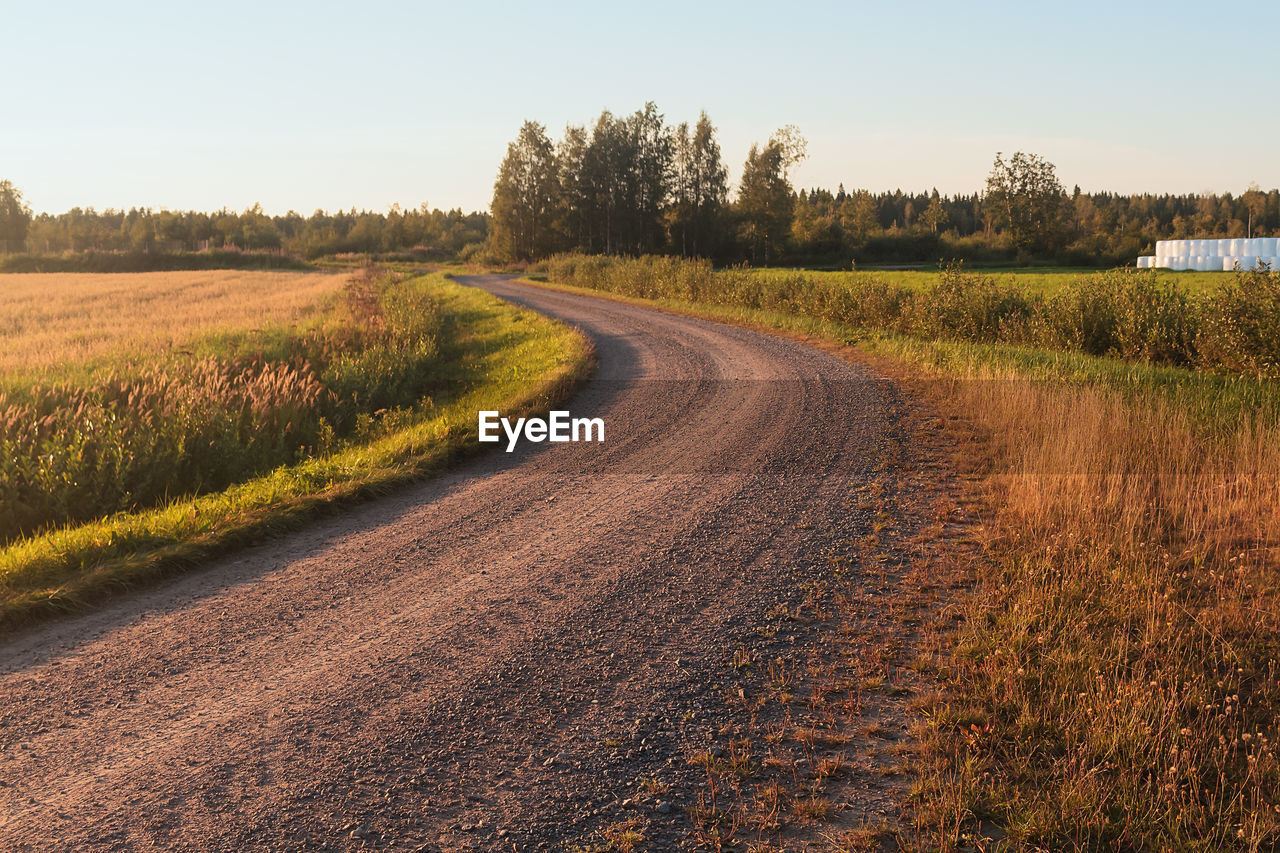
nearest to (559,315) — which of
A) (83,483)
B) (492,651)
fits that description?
(83,483)

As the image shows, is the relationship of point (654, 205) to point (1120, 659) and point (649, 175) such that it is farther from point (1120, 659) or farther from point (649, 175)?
point (1120, 659)

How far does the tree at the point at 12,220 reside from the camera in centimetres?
10988

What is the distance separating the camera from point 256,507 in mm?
8469

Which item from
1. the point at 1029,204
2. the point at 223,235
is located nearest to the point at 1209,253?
the point at 1029,204

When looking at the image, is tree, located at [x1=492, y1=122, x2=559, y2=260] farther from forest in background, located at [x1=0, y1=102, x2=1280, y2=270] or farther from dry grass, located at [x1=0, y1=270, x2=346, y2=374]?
dry grass, located at [x1=0, y1=270, x2=346, y2=374]

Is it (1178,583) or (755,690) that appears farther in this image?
(1178,583)

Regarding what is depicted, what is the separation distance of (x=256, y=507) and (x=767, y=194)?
7753 cm

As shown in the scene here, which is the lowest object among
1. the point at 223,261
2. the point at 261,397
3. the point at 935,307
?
the point at 261,397

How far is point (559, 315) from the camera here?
28.5 metres

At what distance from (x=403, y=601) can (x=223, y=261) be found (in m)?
91.6

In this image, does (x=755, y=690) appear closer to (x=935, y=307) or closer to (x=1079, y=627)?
(x=1079, y=627)

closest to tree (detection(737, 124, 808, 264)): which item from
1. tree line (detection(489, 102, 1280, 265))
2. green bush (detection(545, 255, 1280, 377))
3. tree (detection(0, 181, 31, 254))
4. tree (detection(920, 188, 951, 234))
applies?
tree line (detection(489, 102, 1280, 265))

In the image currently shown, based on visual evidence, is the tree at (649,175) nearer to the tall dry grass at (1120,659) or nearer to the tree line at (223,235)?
the tree line at (223,235)

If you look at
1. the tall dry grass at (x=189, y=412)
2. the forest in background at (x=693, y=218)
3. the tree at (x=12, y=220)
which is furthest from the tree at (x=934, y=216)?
the tree at (x=12, y=220)
